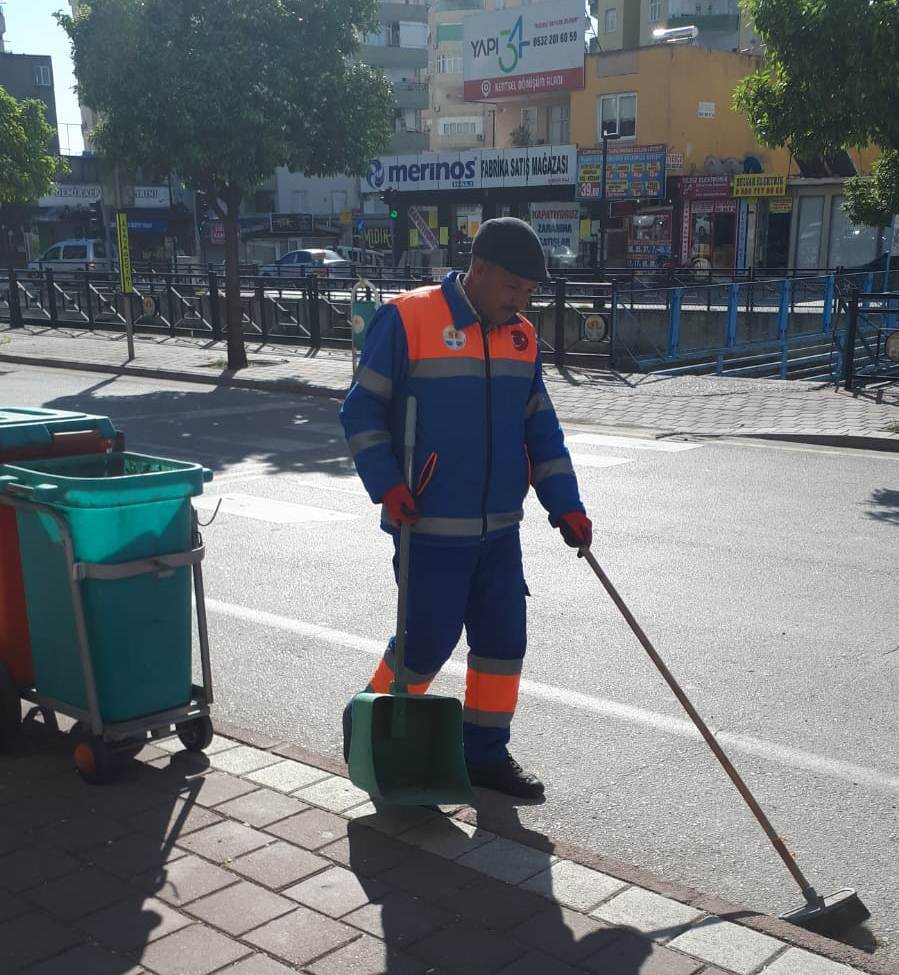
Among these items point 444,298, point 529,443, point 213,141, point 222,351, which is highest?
point 213,141

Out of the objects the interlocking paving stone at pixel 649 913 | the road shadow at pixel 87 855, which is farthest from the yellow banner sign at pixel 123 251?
the interlocking paving stone at pixel 649 913

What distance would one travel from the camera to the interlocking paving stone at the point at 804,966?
9.91 ft

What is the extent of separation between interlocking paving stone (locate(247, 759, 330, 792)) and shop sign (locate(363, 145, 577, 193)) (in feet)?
129

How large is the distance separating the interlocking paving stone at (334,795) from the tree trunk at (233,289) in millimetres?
15137

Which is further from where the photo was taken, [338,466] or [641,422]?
[641,422]

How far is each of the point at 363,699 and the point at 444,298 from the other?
132cm

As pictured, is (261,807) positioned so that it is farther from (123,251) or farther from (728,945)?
(123,251)

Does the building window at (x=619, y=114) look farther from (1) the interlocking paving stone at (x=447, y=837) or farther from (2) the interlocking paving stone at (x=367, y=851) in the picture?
(2) the interlocking paving stone at (x=367, y=851)

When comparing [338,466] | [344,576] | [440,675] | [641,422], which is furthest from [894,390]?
[440,675]

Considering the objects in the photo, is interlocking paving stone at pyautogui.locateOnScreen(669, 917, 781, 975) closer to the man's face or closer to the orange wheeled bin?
the man's face

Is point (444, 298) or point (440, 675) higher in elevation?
point (444, 298)

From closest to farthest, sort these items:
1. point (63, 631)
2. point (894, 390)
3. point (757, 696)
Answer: point (63, 631), point (757, 696), point (894, 390)

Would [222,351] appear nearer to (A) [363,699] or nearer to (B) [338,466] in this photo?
(B) [338,466]

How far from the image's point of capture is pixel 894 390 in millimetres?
14875
